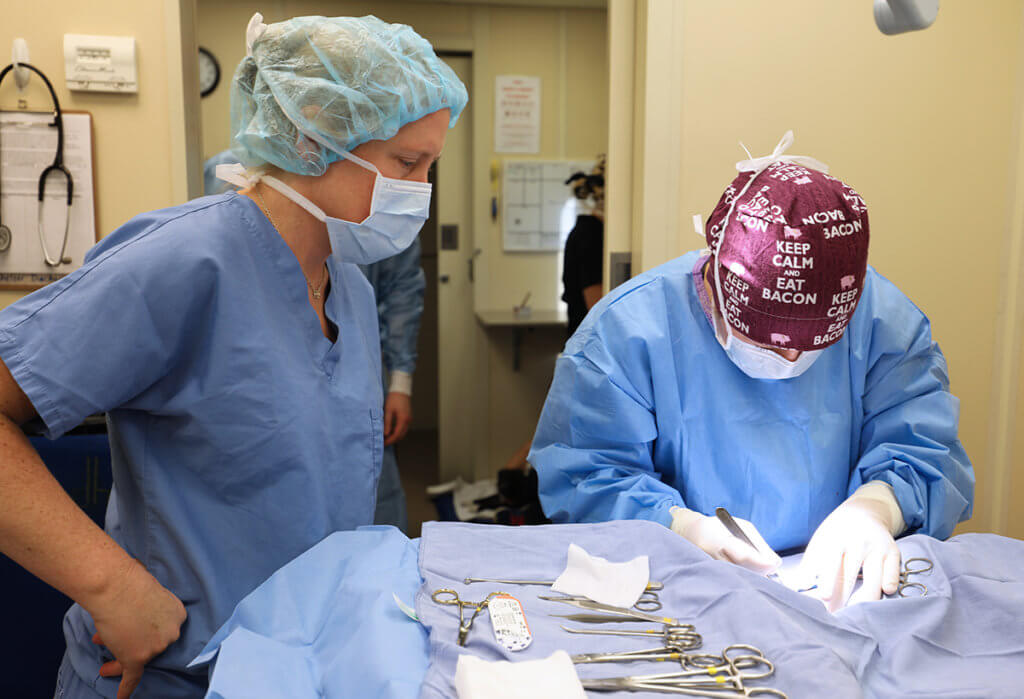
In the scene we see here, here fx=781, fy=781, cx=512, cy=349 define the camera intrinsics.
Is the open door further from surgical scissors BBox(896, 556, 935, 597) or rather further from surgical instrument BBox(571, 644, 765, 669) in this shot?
surgical instrument BBox(571, 644, 765, 669)

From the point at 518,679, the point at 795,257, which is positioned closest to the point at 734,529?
the point at 795,257

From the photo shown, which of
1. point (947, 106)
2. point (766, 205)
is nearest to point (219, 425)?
point (766, 205)

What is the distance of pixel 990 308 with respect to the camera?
2.10 m

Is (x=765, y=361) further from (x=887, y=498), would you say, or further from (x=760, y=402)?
(x=887, y=498)

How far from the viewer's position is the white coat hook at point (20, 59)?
1.82m

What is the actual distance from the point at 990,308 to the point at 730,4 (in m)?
1.07

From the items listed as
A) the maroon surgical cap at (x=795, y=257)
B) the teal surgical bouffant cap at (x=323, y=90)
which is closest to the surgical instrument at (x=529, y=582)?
the maroon surgical cap at (x=795, y=257)

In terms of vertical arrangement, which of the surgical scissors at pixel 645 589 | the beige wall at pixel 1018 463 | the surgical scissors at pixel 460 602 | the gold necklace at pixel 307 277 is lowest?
the beige wall at pixel 1018 463

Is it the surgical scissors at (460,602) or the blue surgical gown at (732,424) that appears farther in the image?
the blue surgical gown at (732,424)

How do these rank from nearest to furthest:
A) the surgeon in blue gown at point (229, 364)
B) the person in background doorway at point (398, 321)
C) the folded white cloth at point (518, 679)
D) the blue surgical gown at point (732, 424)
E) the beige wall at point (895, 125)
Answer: the folded white cloth at point (518, 679) < the surgeon in blue gown at point (229, 364) < the blue surgical gown at point (732, 424) < the beige wall at point (895, 125) < the person in background doorway at point (398, 321)

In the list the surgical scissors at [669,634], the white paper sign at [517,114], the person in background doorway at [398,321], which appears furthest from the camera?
the white paper sign at [517,114]

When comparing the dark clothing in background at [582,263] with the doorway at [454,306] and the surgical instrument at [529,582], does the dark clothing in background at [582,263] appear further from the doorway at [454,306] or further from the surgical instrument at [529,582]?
the surgical instrument at [529,582]

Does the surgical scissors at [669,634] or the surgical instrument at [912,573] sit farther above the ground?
Result: the surgical scissors at [669,634]

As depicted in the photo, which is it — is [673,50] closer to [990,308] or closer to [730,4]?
[730,4]
